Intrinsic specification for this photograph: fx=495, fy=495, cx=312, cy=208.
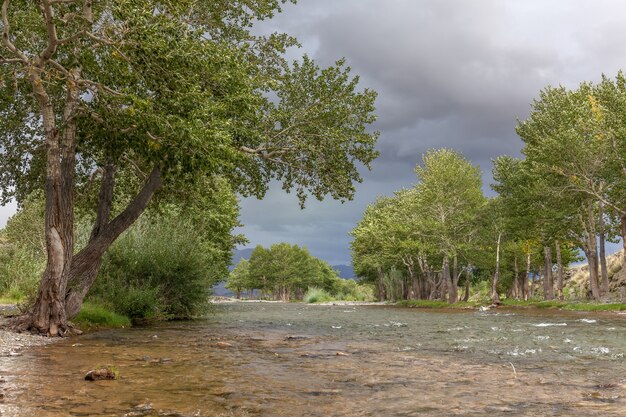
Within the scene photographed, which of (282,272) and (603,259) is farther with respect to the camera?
(282,272)

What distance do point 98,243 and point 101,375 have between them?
42.8ft

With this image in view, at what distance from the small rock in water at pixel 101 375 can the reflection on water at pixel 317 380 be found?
297 mm

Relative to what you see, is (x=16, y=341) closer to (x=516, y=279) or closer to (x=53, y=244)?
(x=53, y=244)

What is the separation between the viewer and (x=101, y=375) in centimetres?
847

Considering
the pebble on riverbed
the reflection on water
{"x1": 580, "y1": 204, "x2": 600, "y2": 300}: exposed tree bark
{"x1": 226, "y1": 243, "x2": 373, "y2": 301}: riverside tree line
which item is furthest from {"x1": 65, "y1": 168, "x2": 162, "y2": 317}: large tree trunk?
{"x1": 226, "y1": 243, "x2": 373, "y2": 301}: riverside tree line

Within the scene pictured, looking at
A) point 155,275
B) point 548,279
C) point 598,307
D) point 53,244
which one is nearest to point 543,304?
point 598,307

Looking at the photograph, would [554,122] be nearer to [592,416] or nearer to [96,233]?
[96,233]

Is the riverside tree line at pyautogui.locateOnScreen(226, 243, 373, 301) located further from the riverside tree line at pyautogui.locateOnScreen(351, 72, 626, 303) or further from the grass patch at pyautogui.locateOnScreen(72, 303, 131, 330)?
the grass patch at pyautogui.locateOnScreen(72, 303, 131, 330)

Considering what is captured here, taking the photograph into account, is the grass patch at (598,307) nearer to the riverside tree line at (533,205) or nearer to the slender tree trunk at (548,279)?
the riverside tree line at (533,205)

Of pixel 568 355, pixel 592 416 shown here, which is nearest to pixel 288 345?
pixel 568 355

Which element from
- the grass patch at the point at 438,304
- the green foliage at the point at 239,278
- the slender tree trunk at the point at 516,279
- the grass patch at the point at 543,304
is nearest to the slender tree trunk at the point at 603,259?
the grass patch at the point at 543,304

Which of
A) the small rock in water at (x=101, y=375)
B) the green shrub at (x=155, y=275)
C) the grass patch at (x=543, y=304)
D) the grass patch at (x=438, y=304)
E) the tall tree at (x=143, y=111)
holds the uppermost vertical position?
the tall tree at (x=143, y=111)

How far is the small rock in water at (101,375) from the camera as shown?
8414 millimetres

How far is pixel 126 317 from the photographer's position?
2339 centimetres
